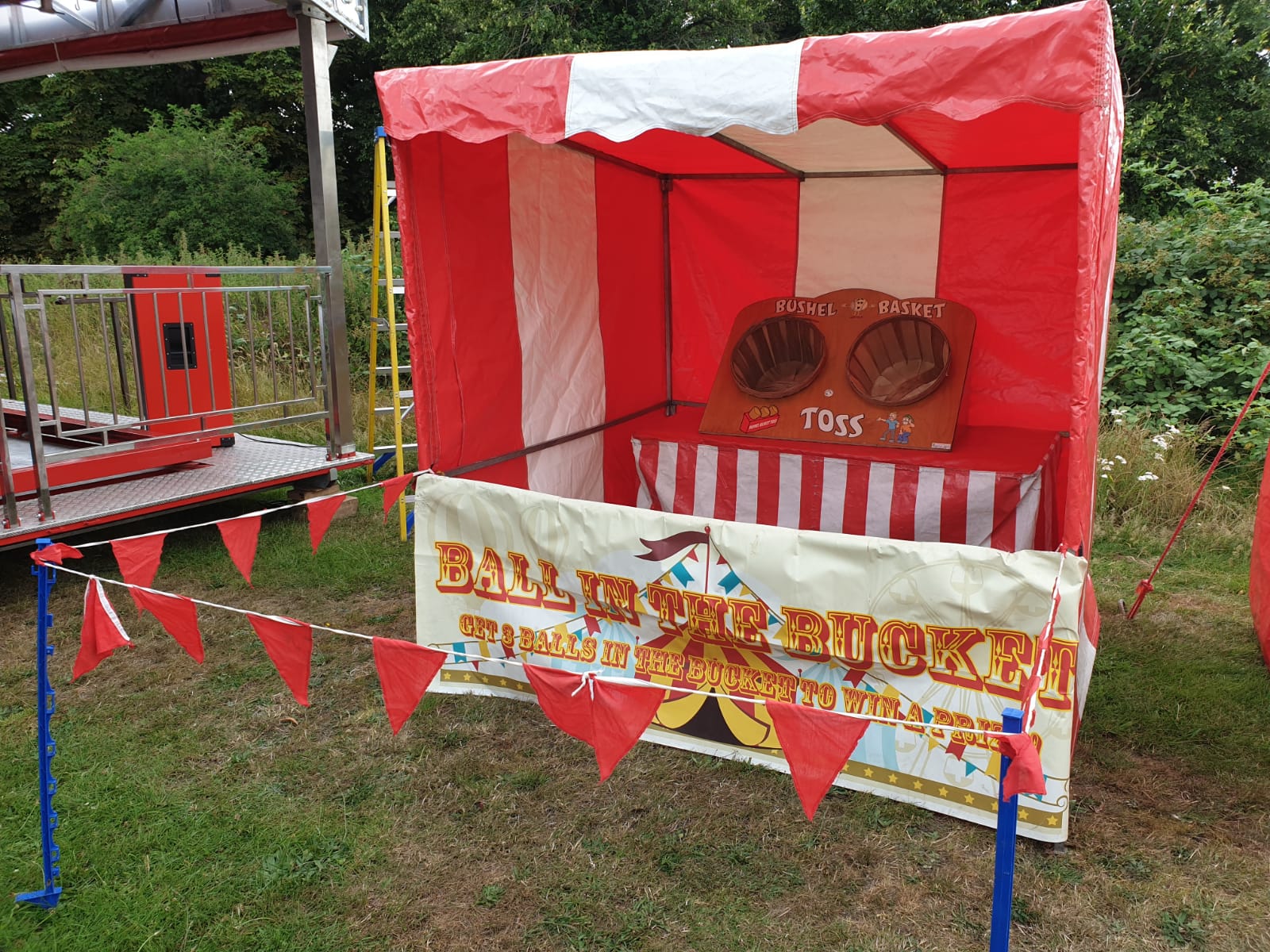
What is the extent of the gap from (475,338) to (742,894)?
2325 mm

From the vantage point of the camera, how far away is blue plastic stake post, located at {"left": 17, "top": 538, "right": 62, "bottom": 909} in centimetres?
237

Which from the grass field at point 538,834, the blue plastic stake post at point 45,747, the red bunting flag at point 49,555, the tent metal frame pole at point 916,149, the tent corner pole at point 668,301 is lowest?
the grass field at point 538,834

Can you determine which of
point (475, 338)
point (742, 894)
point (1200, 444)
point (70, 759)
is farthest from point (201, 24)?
point (1200, 444)

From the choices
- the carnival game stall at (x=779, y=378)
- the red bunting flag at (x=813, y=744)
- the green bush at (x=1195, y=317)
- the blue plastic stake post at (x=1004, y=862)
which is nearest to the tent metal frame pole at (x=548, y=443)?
the carnival game stall at (x=779, y=378)

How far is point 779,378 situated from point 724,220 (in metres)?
0.98

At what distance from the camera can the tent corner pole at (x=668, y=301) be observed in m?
5.09

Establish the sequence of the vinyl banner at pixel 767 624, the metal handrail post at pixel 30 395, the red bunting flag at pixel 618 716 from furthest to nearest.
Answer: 1. the metal handrail post at pixel 30 395
2. the vinyl banner at pixel 767 624
3. the red bunting flag at pixel 618 716

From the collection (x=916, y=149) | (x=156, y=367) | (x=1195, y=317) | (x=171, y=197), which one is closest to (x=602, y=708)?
(x=916, y=149)

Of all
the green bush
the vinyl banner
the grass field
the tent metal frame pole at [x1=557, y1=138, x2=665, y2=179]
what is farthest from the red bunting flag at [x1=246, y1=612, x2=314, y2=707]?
the green bush

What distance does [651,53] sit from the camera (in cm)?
282

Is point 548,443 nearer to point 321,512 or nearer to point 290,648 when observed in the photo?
point 321,512

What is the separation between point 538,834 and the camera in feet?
9.37

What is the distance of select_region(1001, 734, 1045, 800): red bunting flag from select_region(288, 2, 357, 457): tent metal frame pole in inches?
196

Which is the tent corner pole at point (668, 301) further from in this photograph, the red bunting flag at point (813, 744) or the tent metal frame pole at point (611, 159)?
the red bunting flag at point (813, 744)
